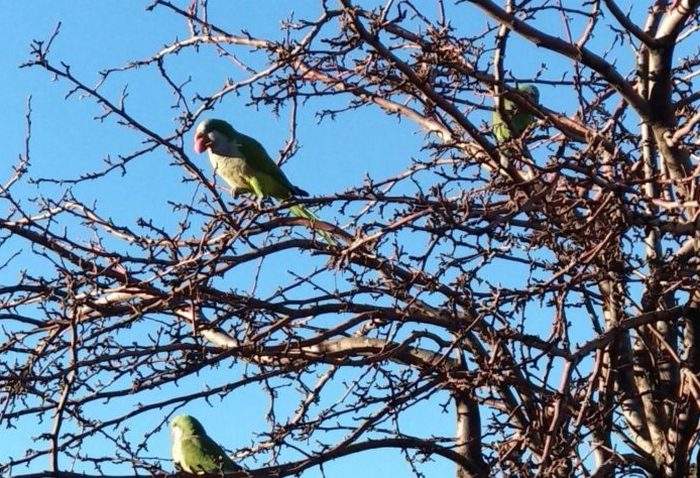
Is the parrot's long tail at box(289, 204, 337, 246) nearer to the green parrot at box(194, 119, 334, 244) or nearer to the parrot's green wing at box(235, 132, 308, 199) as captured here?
the green parrot at box(194, 119, 334, 244)

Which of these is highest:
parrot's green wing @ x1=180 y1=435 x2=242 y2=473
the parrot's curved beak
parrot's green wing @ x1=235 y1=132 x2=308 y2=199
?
the parrot's curved beak

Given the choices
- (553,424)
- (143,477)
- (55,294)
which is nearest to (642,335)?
(553,424)

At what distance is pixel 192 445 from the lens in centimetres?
693

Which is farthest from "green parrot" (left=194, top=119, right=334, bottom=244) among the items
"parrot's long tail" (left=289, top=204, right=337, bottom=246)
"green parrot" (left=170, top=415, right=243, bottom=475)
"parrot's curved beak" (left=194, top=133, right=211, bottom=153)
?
"green parrot" (left=170, top=415, right=243, bottom=475)

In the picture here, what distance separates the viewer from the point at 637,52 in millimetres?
4367

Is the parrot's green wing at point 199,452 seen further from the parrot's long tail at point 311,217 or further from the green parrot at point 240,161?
the parrot's long tail at point 311,217

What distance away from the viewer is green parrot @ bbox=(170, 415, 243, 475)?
22.2 feet

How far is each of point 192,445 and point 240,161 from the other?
2.12m

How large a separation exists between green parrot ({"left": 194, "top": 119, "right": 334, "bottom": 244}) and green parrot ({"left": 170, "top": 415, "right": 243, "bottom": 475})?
183 centimetres

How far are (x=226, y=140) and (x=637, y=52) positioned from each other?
3.03 m

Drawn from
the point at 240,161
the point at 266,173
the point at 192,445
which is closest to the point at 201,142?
the point at 240,161

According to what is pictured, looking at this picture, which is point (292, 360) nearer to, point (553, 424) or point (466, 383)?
point (466, 383)

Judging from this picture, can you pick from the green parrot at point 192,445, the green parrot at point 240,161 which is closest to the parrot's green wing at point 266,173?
the green parrot at point 240,161

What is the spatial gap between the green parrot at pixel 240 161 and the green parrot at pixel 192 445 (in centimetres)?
183
